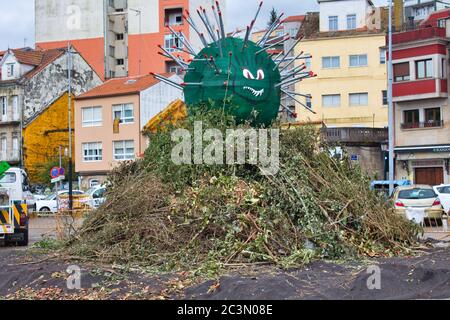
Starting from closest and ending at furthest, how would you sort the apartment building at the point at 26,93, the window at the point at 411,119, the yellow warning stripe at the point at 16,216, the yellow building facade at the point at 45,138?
the yellow warning stripe at the point at 16,216 < the window at the point at 411,119 < the yellow building facade at the point at 45,138 < the apartment building at the point at 26,93

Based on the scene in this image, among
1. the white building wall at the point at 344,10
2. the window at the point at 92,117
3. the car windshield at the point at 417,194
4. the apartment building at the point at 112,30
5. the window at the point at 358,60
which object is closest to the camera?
the car windshield at the point at 417,194

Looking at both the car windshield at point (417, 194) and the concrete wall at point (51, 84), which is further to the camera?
the concrete wall at point (51, 84)

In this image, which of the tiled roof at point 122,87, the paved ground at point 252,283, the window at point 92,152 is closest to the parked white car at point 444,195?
the paved ground at point 252,283

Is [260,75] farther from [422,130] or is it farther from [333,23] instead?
[333,23]

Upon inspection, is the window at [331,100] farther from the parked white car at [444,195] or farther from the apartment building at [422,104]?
the parked white car at [444,195]

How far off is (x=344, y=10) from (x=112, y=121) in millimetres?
20346

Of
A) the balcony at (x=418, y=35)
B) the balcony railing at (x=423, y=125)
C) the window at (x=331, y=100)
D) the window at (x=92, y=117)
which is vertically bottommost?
the balcony railing at (x=423, y=125)

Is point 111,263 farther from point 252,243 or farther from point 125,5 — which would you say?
point 125,5

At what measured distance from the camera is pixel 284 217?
12570mm

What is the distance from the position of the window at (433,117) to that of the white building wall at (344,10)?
1620 centimetres

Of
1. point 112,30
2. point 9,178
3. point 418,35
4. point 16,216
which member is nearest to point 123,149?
point 112,30

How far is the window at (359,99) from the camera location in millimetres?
57531

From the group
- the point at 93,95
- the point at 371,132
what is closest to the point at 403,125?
the point at 371,132

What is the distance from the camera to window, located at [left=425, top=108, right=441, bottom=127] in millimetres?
45250
